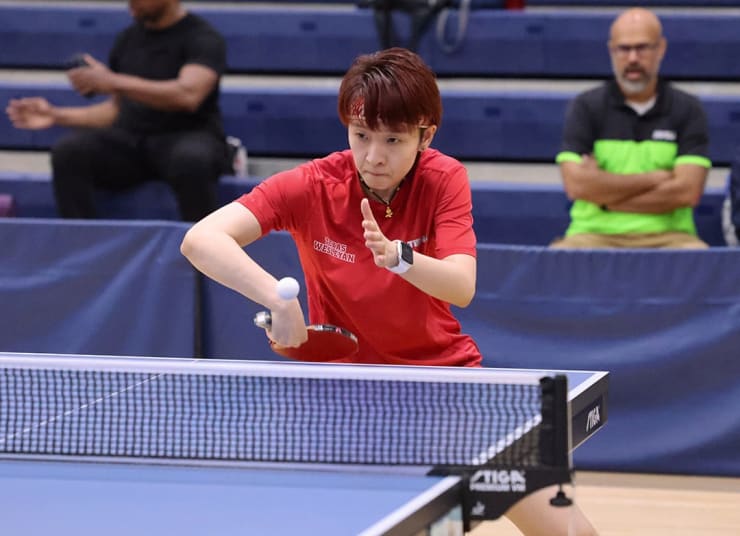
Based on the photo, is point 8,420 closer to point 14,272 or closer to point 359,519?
point 359,519

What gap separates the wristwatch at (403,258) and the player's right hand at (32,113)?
4734 mm

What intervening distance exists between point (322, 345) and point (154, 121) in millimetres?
4090

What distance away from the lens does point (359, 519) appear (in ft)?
7.51

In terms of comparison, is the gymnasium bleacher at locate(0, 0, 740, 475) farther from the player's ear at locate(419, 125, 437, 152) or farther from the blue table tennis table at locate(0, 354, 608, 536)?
the blue table tennis table at locate(0, 354, 608, 536)

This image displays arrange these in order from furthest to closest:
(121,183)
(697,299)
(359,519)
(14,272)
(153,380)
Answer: (121,183)
(14,272)
(697,299)
(153,380)
(359,519)

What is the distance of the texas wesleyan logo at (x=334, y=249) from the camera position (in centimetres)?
323

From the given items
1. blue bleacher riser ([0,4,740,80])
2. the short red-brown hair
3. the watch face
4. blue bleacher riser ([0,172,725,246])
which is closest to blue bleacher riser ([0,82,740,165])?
blue bleacher riser ([0,4,740,80])

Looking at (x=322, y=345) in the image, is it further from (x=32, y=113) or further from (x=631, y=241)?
(x=32, y=113)

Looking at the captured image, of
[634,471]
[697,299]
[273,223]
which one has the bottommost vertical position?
[634,471]

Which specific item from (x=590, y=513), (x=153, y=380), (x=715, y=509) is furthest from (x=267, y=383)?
(x=715, y=509)

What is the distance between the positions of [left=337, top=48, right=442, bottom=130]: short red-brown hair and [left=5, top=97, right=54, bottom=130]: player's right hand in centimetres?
450

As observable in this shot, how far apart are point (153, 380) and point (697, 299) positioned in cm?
275

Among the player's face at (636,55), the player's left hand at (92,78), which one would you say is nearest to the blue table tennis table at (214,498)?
the player's face at (636,55)

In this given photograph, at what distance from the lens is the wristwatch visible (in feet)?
9.42
